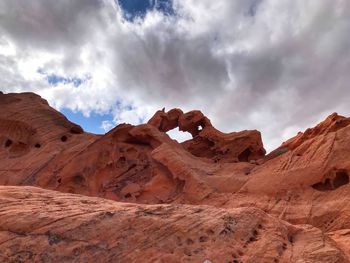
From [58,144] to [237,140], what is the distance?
39.3ft

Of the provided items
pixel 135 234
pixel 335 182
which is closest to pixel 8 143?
pixel 335 182

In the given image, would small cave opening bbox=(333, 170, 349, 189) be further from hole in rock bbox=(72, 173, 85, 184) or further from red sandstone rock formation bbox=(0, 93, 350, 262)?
hole in rock bbox=(72, 173, 85, 184)

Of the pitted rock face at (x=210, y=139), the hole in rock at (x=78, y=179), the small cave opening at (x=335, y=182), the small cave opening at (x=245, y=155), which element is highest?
the pitted rock face at (x=210, y=139)

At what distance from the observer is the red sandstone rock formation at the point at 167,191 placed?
8.17m

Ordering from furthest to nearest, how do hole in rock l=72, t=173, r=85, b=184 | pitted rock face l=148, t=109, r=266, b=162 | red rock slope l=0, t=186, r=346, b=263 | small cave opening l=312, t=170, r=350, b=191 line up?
pitted rock face l=148, t=109, r=266, b=162
hole in rock l=72, t=173, r=85, b=184
small cave opening l=312, t=170, r=350, b=191
red rock slope l=0, t=186, r=346, b=263

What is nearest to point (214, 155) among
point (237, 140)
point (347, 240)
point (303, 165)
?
point (237, 140)

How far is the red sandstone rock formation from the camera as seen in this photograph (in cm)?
817

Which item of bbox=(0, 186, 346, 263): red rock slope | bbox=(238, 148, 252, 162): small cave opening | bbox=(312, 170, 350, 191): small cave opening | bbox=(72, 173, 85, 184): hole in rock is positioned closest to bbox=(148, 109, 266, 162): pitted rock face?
bbox=(238, 148, 252, 162): small cave opening

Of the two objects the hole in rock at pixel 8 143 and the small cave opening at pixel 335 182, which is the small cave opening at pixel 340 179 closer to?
the small cave opening at pixel 335 182

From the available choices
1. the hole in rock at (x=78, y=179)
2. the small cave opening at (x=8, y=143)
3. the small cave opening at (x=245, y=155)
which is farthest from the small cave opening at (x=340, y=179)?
the small cave opening at (x=8, y=143)

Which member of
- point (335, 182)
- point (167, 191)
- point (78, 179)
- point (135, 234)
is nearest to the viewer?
point (135, 234)

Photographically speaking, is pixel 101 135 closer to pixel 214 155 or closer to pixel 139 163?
pixel 139 163

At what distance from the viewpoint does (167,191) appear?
23.0 meters

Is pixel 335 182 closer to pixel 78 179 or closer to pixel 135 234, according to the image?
pixel 135 234
